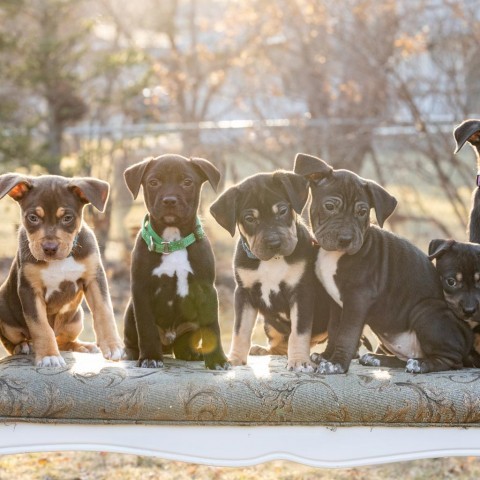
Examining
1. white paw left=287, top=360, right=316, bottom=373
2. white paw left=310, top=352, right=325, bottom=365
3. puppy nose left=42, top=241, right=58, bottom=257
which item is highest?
puppy nose left=42, top=241, right=58, bottom=257

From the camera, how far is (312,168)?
4.60 meters

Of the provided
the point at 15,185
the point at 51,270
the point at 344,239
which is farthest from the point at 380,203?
the point at 15,185

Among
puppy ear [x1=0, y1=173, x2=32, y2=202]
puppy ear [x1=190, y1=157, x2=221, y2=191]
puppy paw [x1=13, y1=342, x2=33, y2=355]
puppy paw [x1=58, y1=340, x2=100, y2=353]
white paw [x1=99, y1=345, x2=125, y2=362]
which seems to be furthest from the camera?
puppy paw [x1=58, y1=340, x2=100, y2=353]

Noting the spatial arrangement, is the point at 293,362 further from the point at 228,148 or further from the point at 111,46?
the point at 111,46

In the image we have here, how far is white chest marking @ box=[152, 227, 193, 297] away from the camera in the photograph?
4.70 metres

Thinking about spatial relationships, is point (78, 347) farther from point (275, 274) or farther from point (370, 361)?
point (370, 361)

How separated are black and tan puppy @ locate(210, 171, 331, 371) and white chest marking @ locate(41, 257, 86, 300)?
88cm

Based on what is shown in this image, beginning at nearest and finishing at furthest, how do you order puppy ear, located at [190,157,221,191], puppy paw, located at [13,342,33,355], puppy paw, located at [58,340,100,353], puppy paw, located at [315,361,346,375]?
A: puppy paw, located at [315,361,346,375]
puppy ear, located at [190,157,221,191]
puppy paw, located at [13,342,33,355]
puppy paw, located at [58,340,100,353]

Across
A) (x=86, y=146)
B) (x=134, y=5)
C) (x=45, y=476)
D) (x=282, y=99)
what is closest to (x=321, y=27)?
(x=282, y=99)

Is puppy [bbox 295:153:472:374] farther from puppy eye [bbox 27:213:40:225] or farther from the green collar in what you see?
puppy eye [bbox 27:213:40:225]

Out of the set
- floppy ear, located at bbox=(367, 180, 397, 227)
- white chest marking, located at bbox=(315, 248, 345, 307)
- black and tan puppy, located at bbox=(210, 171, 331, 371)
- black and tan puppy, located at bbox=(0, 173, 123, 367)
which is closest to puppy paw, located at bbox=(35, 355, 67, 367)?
black and tan puppy, located at bbox=(0, 173, 123, 367)

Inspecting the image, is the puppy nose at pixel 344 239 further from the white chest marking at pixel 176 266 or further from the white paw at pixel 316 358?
the white chest marking at pixel 176 266

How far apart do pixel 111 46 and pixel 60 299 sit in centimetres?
1535

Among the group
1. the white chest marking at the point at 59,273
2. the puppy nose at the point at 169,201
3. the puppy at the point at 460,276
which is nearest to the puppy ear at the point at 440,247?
the puppy at the point at 460,276
